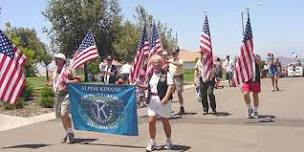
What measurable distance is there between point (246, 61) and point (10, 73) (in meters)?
5.46

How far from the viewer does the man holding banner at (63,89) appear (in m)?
11.5

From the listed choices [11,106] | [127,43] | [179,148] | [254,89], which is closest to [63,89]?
[179,148]

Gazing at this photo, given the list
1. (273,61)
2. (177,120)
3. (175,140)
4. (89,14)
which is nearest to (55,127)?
(177,120)

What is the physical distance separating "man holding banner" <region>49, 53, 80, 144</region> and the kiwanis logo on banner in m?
0.13

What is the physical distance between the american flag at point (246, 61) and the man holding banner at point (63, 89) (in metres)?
4.20

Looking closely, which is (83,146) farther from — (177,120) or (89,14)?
(89,14)

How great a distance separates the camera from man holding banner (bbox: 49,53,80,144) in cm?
1150

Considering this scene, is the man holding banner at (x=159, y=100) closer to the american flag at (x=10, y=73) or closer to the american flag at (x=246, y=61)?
the american flag at (x=10, y=73)

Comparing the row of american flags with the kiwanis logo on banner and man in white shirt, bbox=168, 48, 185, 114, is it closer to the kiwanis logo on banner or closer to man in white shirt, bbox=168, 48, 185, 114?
man in white shirt, bbox=168, 48, 185, 114

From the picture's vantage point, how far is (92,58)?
524 inches

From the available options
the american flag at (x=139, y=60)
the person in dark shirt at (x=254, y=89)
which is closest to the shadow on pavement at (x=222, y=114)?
the person in dark shirt at (x=254, y=89)

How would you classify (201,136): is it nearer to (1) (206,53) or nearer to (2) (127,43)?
(1) (206,53)

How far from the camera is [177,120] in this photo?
14.8 m

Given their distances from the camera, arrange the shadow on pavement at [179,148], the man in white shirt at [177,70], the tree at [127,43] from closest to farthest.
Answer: the shadow on pavement at [179,148], the man in white shirt at [177,70], the tree at [127,43]
